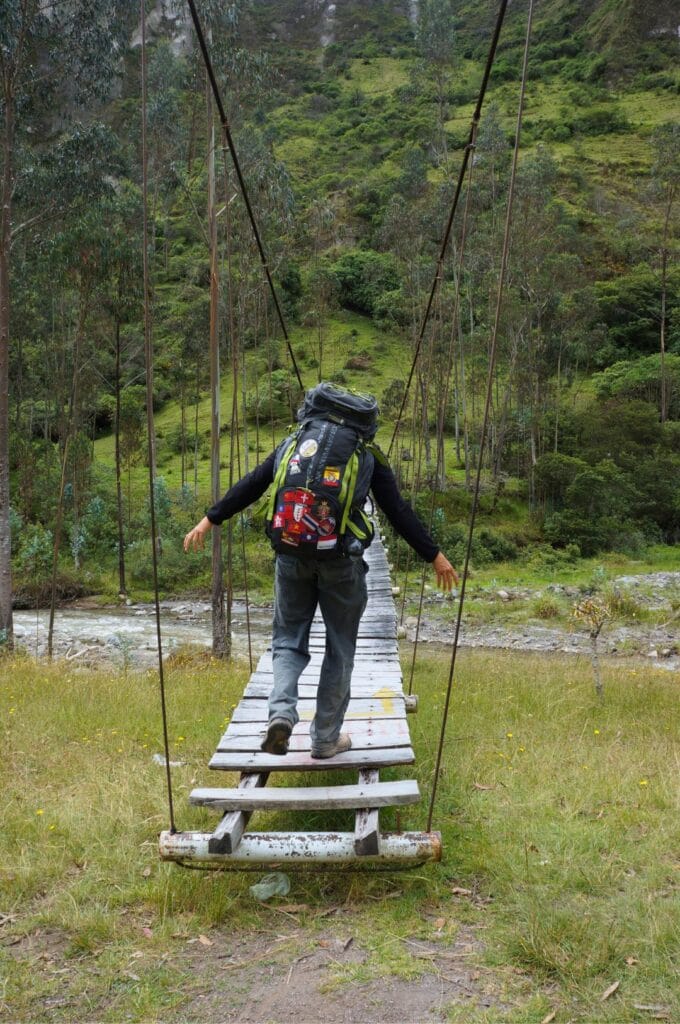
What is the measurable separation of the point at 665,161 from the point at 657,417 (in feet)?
22.7

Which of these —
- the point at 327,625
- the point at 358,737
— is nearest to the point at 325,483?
the point at 327,625

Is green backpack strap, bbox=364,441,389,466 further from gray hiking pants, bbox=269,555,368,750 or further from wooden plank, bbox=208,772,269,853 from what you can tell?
wooden plank, bbox=208,772,269,853

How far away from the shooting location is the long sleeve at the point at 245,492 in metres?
2.31

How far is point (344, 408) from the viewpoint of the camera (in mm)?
2191

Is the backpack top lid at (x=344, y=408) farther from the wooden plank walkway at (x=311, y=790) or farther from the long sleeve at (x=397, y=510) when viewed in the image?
the wooden plank walkway at (x=311, y=790)

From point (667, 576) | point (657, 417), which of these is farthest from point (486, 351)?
point (667, 576)

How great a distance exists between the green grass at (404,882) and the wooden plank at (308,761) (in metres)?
0.22

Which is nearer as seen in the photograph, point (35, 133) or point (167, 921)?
point (167, 921)

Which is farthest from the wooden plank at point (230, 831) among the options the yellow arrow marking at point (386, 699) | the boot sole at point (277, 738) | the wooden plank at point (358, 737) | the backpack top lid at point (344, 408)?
the backpack top lid at point (344, 408)

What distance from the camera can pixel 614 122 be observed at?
39.3m

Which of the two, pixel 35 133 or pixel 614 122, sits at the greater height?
pixel 614 122

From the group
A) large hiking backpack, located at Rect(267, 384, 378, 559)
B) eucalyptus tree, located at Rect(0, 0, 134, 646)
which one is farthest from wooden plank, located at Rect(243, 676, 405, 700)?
eucalyptus tree, located at Rect(0, 0, 134, 646)

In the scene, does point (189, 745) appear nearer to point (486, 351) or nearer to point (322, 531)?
point (322, 531)

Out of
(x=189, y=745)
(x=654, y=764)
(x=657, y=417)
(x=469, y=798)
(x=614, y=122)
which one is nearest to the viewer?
(x=469, y=798)
